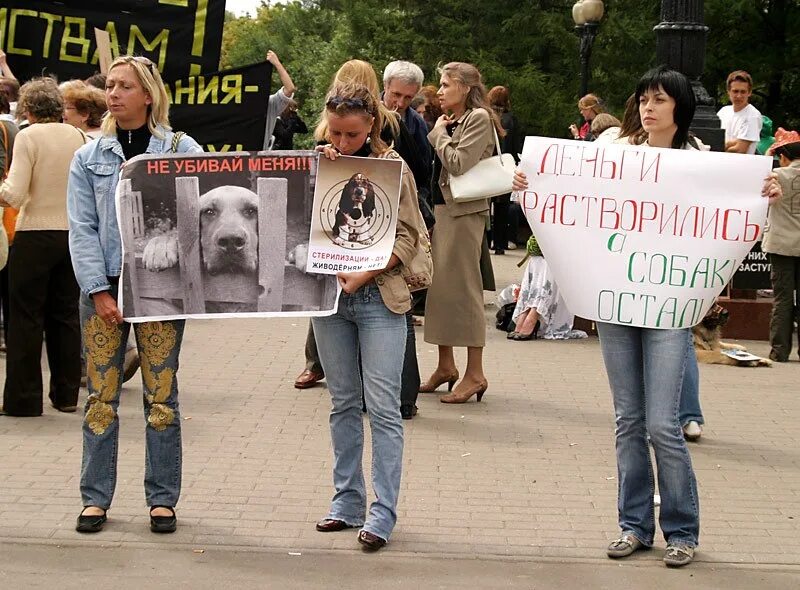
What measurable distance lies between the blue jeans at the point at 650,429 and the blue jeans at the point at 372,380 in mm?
846

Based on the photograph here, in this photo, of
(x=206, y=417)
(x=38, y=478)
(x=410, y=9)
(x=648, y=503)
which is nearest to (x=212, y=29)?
(x=206, y=417)

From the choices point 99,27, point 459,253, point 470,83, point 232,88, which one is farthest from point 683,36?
point 99,27

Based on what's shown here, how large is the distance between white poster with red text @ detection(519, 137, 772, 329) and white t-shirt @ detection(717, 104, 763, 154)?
9016 millimetres

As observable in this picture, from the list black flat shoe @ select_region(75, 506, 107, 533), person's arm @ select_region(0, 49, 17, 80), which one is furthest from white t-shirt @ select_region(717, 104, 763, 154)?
black flat shoe @ select_region(75, 506, 107, 533)

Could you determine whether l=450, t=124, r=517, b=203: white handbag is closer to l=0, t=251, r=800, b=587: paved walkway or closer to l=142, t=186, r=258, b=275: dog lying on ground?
l=0, t=251, r=800, b=587: paved walkway

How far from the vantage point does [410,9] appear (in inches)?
1077

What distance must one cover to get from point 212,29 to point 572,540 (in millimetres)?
6003

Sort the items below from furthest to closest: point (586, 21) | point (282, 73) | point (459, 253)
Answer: point (586, 21) → point (282, 73) → point (459, 253)

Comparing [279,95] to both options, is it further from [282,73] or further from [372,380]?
[372,380]

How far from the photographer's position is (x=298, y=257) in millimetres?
5629

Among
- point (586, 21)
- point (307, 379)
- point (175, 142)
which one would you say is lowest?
point (307, 379)

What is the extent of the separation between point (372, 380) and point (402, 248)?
1.75 ft

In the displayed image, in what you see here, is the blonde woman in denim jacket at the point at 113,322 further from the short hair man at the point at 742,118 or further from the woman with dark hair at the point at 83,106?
the short hair man at the point at 742,118

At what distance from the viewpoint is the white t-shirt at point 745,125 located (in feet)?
47.1
